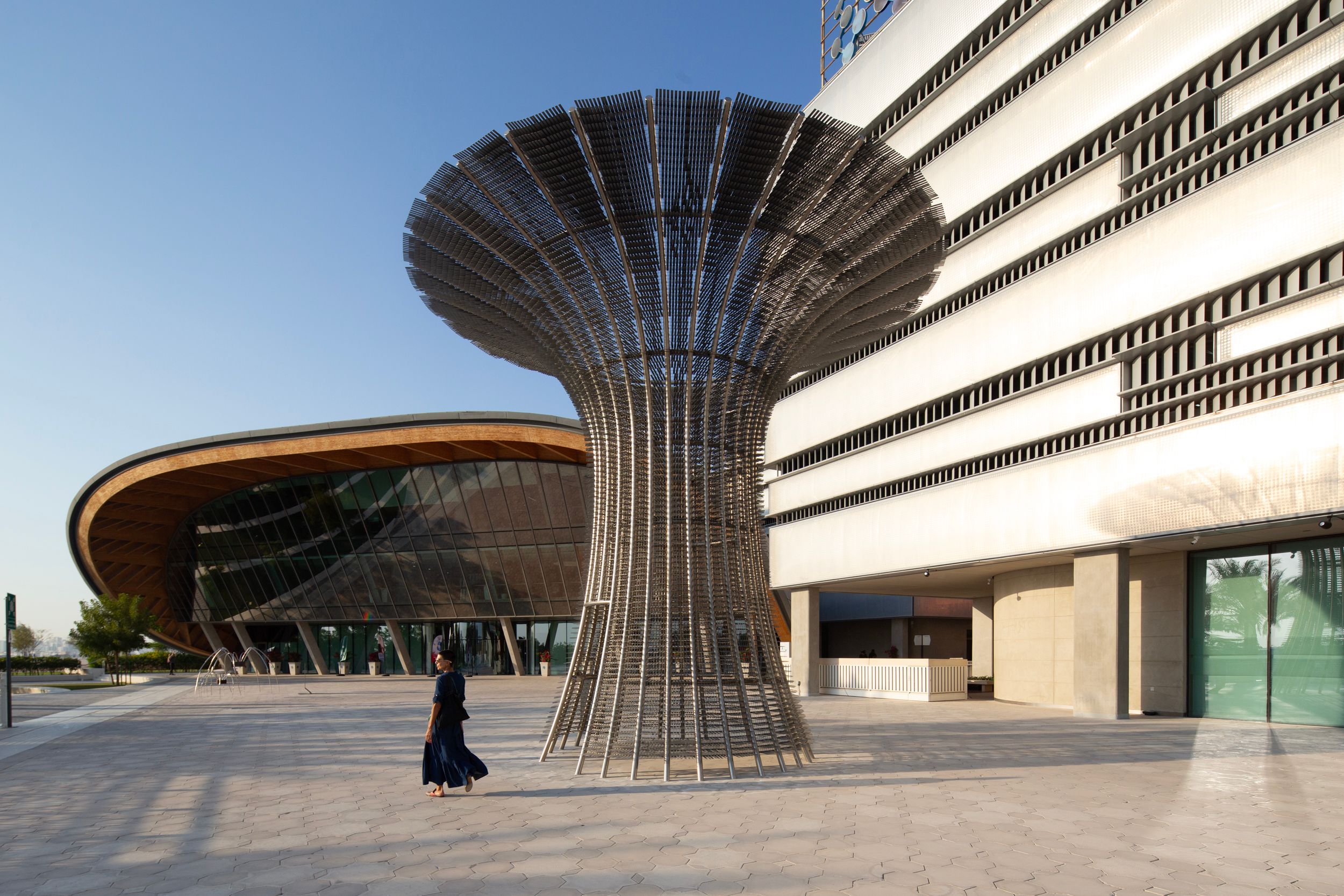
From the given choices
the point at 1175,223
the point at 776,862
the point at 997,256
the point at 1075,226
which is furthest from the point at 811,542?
the point at 776,862

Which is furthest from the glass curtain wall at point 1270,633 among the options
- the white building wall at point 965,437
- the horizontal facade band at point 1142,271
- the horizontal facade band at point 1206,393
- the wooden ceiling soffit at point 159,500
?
the wooden ceiling soffit at point 159,500

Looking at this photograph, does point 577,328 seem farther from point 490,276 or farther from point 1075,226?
point 1075,226

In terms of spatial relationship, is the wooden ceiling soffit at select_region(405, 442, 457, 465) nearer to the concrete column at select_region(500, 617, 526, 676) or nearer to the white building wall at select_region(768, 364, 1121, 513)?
the concrete column at select_region(500, 617, 526, 676)

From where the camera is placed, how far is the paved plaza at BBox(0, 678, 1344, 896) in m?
6.46

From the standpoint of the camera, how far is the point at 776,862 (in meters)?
6.81

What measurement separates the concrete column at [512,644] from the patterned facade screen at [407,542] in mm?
649

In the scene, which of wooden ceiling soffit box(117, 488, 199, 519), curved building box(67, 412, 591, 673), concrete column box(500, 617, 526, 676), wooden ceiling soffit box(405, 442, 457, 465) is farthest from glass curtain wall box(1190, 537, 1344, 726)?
wooden ceiling soffit box(117, 488, 199, 519)

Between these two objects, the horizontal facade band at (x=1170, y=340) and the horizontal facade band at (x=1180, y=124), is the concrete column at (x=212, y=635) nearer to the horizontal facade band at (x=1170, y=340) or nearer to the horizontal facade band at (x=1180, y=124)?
the horizontal facade band at (x=1170, y=340)

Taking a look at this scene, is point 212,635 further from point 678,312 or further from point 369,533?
point 678,312

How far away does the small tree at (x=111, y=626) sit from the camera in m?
38.2

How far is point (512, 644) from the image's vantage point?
39.7 m

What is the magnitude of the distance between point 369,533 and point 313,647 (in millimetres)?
7352

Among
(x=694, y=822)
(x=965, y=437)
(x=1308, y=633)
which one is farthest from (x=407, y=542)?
(x=694, y=822)

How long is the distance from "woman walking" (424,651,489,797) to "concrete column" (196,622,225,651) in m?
39.1
